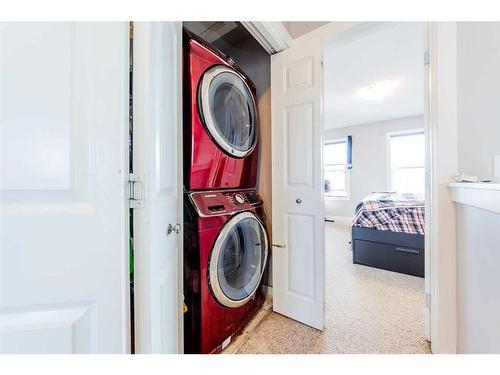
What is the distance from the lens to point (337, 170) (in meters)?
5.56

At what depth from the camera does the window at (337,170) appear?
5418 mm

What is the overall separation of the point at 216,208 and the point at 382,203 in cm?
230

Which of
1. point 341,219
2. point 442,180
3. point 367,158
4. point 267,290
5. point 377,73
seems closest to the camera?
point 442,180

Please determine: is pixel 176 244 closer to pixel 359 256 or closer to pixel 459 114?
pixel 459 114

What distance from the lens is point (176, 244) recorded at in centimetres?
77

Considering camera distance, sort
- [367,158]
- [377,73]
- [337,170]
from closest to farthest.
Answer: [377,73] → [367,158] → [337,170]

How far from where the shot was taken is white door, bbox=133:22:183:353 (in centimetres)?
54

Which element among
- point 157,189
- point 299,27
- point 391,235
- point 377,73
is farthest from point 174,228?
point 377,73

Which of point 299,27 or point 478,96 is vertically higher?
point 299,27

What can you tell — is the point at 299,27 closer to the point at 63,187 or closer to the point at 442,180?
the point at 442,180

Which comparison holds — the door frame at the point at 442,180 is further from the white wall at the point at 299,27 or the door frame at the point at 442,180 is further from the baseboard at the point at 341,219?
the baseboard at the point at 341,219

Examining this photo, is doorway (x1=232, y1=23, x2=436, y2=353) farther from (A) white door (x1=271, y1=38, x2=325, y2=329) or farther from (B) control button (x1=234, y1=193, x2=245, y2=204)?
(B) control button (x1=234, y1=193, x2=245, y2=204)
